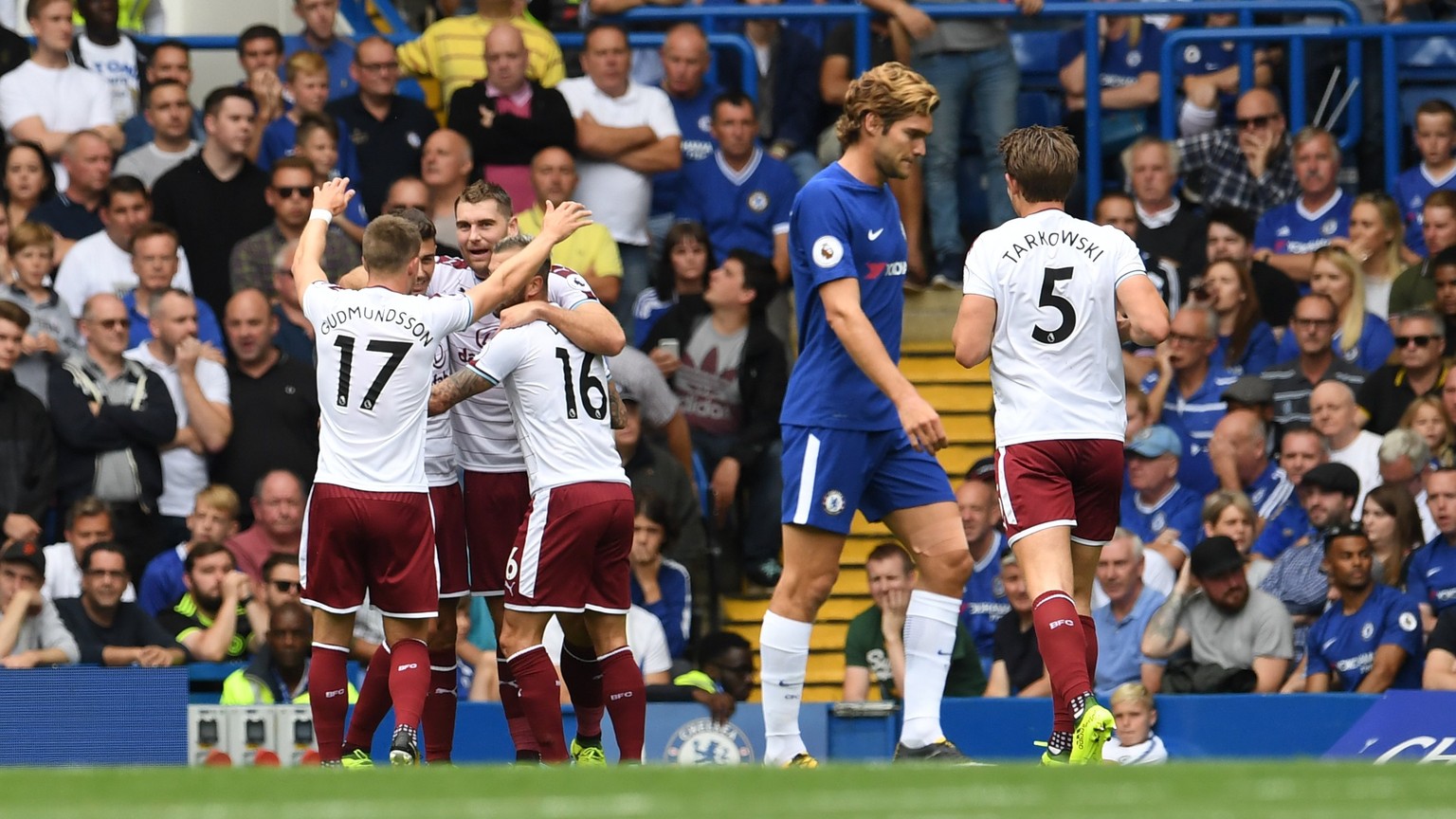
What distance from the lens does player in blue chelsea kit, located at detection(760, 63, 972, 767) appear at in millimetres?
8430

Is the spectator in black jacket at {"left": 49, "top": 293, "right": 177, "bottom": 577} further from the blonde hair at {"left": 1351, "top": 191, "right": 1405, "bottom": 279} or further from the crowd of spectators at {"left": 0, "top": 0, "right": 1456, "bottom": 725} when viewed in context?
the blonde hair at {"left": 1351, "top": 191, "right": 1405, "bottom": 279}

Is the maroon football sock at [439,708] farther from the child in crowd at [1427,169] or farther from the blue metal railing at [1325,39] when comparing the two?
the child in crowd at [1427,169]

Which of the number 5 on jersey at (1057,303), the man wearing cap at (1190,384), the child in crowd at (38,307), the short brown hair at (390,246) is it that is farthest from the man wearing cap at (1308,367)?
the child in crowd at (38,307)

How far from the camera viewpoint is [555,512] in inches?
341

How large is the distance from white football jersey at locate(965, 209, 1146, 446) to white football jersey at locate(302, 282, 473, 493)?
6.40 ft

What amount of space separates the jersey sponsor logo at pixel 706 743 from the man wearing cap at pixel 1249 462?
11.4ft

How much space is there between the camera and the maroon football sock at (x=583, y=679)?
30.0 feet

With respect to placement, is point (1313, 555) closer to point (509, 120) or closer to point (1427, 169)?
point (1427, 169)

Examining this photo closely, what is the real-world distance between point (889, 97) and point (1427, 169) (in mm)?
6943

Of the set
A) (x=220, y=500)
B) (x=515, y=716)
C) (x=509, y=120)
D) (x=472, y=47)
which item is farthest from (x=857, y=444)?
(x=472, y=47)

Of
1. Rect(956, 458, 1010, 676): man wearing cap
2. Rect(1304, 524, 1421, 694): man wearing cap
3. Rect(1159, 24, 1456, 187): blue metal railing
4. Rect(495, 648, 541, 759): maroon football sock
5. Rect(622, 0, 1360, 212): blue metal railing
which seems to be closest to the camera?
Rect(495, 648, 541, 759): maroon football sock

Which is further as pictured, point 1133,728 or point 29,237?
point 29,237

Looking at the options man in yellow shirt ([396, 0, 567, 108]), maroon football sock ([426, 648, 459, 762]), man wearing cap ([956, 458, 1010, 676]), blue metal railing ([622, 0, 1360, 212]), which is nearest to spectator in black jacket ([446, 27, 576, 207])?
man in yellow shirt ([396, 0, 567, 108])

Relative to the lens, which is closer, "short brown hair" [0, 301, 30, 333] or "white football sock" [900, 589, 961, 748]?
"white football sock" [900, 589, 961, 748]
